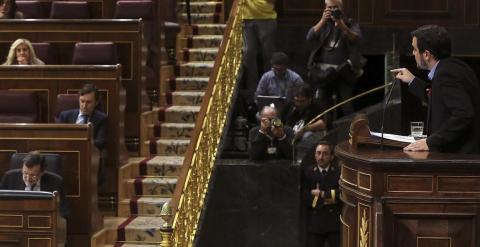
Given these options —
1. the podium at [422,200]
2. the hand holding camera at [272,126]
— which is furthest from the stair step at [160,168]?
the podium at [422,200]

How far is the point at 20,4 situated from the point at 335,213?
4036mm

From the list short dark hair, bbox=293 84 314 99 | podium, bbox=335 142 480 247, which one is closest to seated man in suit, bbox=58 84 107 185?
short dark hair, bbox=293 84 314 99

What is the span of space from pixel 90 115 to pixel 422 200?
3.88 m

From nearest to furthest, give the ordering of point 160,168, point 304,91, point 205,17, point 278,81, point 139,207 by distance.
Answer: point 139,207 → point 160,168 → point 304,91 → point 278,81 → point 205,17

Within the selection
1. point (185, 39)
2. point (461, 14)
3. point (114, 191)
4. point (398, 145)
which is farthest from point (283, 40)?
point (398, 145)

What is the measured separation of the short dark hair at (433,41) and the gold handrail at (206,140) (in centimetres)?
201

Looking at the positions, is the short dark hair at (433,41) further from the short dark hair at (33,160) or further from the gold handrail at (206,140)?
the short dark hair at (33,160)

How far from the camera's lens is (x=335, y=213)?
7410 millimetres

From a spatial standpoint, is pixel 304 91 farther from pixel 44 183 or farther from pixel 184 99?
pixel 44 183

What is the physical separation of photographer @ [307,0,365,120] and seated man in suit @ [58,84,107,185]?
2.16 metres

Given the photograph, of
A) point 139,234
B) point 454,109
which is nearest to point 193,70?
point 139,234

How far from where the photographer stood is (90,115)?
7547 mm

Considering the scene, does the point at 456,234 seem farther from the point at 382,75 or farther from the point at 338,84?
the point at 382,75

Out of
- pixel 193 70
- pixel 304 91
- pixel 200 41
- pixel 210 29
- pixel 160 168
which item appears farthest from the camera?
pixel 210 29
